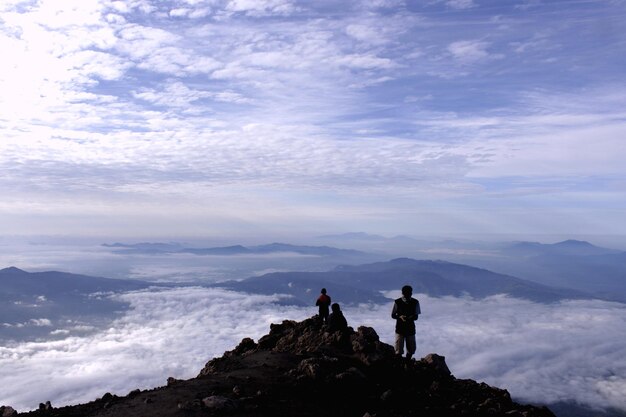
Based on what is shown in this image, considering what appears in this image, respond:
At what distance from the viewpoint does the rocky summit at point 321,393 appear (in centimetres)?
1418

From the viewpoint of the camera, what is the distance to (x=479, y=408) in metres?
15.0

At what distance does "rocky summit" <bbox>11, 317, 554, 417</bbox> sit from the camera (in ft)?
46.5

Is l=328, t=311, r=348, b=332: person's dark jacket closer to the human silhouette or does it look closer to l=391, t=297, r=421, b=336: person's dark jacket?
the human silhouette

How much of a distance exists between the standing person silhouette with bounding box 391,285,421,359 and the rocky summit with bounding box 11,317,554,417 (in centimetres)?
94

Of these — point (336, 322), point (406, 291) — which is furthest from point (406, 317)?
point (336, 322)

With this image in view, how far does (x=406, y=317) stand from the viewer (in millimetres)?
19312

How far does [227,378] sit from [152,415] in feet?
10.7

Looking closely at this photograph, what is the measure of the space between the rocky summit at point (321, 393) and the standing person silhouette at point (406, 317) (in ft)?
3.08

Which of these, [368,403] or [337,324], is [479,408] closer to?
[368,403]

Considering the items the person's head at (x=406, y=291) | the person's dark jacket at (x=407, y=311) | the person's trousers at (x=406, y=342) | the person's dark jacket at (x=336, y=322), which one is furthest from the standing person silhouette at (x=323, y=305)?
the person's head at (x=406, y=291)

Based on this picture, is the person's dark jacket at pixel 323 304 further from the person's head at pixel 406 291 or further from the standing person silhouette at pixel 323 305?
the person's head at pixel 406 291

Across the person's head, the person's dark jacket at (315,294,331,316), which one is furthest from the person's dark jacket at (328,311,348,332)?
the person's head

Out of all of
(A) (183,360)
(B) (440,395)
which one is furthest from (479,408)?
(A) (183,360)

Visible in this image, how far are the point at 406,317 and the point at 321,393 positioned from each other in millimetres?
5632
